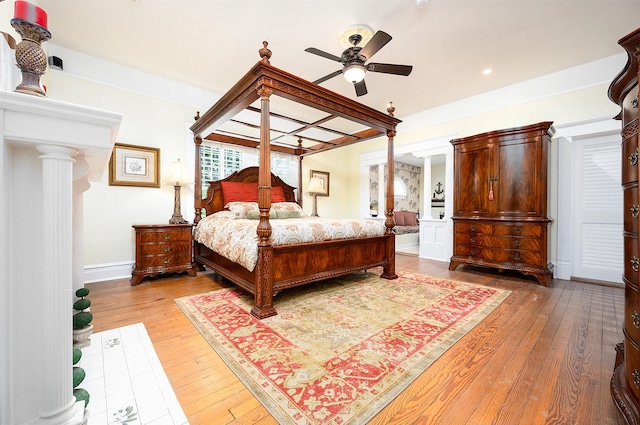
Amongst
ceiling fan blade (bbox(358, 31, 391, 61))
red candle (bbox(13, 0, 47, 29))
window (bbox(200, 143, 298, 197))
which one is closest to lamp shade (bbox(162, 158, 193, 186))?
window (bbox(200, 143, 298, 197))

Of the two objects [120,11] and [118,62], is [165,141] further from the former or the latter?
[120,11]

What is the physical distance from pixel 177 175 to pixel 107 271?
1519 mm

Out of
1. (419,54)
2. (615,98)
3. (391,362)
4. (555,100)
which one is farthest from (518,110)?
(391,362)

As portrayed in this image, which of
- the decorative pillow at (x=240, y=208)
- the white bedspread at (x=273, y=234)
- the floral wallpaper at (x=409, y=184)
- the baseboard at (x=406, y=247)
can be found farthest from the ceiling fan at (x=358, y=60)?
the floral wallpaper at (x=409, y=184)

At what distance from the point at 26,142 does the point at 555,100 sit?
5223mm

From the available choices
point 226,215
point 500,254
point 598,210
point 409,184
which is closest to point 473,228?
point 500,254

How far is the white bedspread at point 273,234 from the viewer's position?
2338 mm

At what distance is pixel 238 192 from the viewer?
417cm

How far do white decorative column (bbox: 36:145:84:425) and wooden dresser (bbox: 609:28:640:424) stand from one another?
6.36 feet

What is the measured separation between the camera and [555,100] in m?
3.62

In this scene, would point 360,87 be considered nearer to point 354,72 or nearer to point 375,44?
point 354,72

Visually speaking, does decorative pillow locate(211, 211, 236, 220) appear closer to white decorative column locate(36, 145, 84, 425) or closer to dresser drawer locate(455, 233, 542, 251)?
white decorative column locate(36, 145, 84, 425)

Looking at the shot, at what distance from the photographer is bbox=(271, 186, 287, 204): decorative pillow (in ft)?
15.1

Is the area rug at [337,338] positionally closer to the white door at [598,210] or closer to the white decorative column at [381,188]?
the white door at [598,210]
